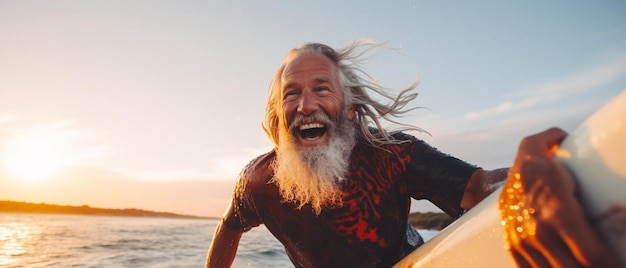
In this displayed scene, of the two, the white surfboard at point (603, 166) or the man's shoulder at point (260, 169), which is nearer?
the white surfboard at point (603, 166)

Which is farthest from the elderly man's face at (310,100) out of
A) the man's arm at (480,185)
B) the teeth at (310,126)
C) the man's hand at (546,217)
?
the man's hand at (546,217)

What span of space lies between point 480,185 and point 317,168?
1.16 metres

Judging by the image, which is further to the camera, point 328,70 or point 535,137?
point 328,70

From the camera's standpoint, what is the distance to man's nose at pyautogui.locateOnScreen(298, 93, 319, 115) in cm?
311

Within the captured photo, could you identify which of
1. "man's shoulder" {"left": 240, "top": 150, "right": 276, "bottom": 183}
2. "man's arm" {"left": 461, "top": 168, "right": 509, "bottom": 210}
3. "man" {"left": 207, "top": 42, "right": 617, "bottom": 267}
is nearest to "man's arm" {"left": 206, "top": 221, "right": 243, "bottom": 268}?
"man" {"left": 207, "top": 42, "right": 617, "bottom": 267}

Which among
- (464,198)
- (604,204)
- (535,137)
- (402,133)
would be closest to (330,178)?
(402,133)

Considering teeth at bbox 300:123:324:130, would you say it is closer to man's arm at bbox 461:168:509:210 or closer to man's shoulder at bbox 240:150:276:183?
man's shoulder at bbox 240:150:276:183

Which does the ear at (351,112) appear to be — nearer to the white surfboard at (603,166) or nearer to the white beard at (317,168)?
the white beard at (317,168)

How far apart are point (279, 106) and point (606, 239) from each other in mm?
2762

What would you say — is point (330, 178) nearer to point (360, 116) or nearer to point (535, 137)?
point (360, 116)

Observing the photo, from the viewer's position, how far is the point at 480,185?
2492 mm

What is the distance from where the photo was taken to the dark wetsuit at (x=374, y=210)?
2.80 m

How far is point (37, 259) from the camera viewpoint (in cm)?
972

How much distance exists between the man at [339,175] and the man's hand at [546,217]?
4.17 feet
